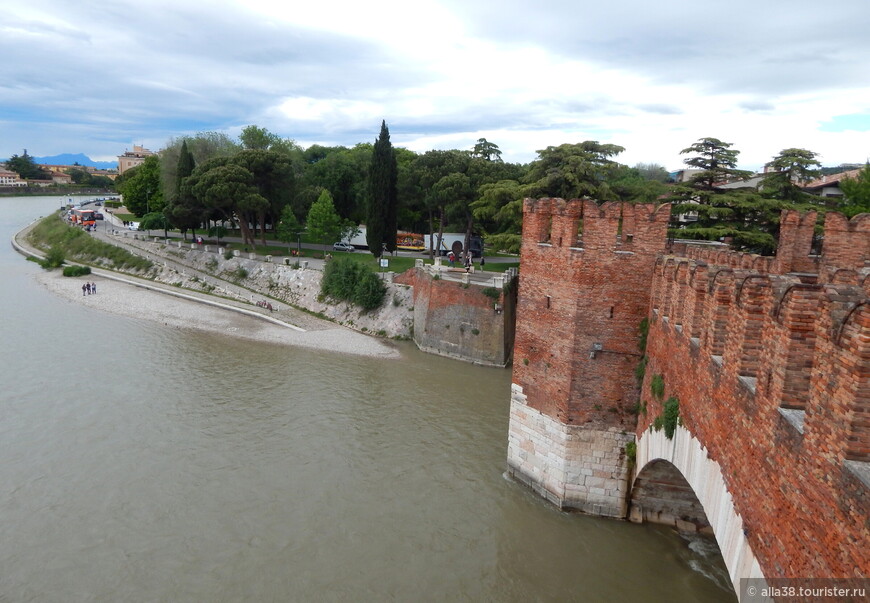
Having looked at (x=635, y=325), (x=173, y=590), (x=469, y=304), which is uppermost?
(x=635, y=325)

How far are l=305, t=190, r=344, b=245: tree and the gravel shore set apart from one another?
24.3 feet

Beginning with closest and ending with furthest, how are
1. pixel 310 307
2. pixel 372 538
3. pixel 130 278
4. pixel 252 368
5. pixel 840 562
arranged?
pixel 840 562 → pixel 372 538 → pixel 252 368 → pixel 310 307 → pixel 130 278

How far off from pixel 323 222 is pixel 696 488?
2994 cm

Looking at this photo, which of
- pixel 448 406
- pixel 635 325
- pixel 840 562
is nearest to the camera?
pixel 840 562

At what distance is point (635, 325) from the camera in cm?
1016

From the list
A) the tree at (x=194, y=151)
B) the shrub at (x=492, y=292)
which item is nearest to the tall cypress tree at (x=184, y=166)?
the tree at (x=194, y=151)

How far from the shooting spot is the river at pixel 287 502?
9781 mm

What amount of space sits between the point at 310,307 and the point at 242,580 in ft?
70.4

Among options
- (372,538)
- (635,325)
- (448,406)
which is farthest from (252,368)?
(635,325)

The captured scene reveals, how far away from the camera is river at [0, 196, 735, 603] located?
9781 mm

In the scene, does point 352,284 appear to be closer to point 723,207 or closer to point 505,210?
point 505,210

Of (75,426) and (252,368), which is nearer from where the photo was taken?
(75,426)

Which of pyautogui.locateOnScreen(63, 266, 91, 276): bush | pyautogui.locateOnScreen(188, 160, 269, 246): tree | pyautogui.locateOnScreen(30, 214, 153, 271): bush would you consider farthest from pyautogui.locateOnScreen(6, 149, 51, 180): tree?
pyautogui.locateOnScreen(188, 160, 269, 246): tree

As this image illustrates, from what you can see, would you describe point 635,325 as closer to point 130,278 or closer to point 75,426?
point 75,426
